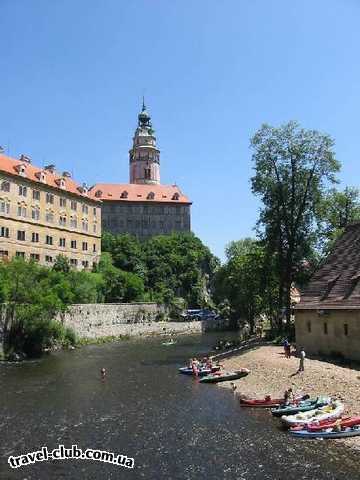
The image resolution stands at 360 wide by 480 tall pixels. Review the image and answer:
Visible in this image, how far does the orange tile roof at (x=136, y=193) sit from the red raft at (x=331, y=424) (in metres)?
114

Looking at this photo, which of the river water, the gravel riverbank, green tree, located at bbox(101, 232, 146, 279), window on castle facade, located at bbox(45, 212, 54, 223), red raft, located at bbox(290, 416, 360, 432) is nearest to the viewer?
the river water

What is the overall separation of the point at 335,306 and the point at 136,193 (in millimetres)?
104632

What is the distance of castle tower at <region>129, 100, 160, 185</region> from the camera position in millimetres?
153500

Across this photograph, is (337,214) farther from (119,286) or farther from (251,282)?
(119,286)

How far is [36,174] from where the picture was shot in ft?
260

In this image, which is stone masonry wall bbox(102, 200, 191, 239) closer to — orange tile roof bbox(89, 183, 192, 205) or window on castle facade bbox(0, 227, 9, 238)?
orange tile roof bbox(89, 183, 192, 205)

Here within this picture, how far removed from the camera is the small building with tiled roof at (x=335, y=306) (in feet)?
115

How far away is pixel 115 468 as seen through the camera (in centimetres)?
2003

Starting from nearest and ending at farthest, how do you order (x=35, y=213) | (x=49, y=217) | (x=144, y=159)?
(x=35, y=213) → (x=49, y=217) → (x=144, y=159)

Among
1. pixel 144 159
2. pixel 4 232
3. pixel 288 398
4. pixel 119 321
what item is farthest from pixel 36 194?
pixel 144 159

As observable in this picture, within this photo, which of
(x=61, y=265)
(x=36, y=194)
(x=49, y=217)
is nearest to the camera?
(x=61, y=265)

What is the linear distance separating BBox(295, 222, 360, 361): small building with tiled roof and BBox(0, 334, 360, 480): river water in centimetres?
909

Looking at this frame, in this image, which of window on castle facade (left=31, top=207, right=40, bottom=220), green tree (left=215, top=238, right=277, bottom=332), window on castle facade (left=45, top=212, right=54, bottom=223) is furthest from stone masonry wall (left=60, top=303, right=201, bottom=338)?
window on castle facade (left=31, top=207, right=40, bottom=220)

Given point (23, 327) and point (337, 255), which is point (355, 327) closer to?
point (337, 255)
